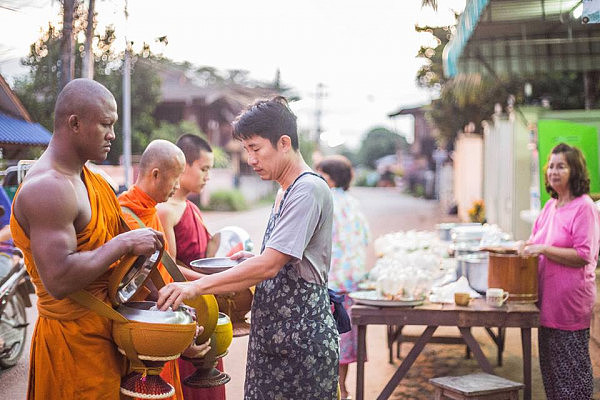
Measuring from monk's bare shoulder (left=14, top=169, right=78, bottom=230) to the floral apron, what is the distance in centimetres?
85

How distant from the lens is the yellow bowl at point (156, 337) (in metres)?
2.46

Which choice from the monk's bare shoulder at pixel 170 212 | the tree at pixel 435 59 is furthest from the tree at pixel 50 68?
the tree at pixel 435 59

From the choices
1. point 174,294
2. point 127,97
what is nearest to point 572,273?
point 174,294

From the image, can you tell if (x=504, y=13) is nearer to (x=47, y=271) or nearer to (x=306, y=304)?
(x=306, y=304)

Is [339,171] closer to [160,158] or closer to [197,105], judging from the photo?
[160,158]

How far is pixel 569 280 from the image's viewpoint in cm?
474

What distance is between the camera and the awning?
7.45m

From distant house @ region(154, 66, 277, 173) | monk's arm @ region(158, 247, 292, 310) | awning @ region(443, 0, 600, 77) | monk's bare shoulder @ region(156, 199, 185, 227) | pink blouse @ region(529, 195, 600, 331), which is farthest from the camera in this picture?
distant house @ region(154, 66, 277, 173)

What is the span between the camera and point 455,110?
22.0 m

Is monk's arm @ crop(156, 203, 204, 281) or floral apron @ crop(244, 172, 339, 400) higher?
monk's arm @ crop(156, 203, 204, 281)

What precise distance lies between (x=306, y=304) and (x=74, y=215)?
0.98 meters

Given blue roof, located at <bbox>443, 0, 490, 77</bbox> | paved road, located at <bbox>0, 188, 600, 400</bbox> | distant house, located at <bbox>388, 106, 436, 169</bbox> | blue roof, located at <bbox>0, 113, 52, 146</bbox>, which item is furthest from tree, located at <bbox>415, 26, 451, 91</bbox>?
distant house, located at <bbox>388, 106, 436, 169</bbox>

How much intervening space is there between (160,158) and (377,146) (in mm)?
86279

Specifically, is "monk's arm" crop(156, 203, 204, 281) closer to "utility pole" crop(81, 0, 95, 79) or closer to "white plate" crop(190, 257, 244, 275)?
"white plate" crop(190, 257, 244, 275)
